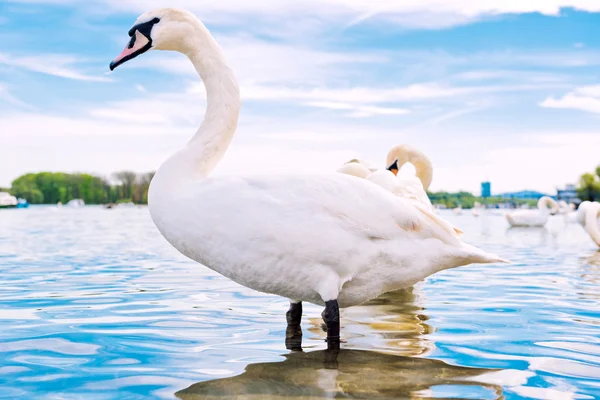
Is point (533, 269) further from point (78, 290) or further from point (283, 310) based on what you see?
point (78, 290)

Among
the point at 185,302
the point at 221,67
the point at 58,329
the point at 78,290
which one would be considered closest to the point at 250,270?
the point at 221,67

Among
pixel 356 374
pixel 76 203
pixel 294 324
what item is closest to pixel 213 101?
pixel 294 324

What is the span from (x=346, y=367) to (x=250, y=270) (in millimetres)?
925

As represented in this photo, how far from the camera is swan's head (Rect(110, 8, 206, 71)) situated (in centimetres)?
532

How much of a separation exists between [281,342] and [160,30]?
2.59 m

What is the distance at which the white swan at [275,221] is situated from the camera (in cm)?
473

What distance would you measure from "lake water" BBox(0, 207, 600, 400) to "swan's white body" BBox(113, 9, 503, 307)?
1.96 ft

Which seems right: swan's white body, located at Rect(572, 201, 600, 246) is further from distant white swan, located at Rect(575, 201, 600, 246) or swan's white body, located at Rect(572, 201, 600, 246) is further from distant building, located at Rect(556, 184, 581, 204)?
distant building, located at Rect(556, 184, 581, 204)

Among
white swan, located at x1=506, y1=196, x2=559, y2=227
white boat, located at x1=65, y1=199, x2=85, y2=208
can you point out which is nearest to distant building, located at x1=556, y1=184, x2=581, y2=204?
white boat, located at x1=65, y1=199, x2=85, y2=208

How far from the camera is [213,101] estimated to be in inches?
Answer: 210

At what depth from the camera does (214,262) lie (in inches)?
192

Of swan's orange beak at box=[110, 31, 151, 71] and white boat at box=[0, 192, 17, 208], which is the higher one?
swan's orange beak at box=[110, 31, 151, 71]

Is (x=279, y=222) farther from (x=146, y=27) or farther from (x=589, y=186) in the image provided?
(x=589, y=186)

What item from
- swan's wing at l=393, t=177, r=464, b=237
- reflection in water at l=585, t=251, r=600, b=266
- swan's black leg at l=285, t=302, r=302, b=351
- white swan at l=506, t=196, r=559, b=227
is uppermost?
swan's wing at l=393, t=177, r=464, b=237
